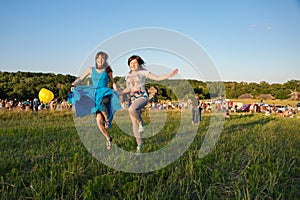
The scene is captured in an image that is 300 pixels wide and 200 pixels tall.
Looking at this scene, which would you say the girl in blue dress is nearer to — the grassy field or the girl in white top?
the girl in white top

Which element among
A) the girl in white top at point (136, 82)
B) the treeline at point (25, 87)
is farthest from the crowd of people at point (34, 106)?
the treeline at point (25, 87)

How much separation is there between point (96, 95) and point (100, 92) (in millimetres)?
107

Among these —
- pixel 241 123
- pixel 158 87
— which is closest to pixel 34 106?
pixel 241 123

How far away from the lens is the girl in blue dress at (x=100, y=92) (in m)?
5.07

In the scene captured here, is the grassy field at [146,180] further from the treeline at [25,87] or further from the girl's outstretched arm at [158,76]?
the treeline at [25,87]

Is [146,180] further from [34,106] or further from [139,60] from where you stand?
[34,106]

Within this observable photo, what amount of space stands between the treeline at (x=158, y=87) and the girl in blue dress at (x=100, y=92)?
0.35 metres

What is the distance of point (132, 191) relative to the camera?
3.38 meters

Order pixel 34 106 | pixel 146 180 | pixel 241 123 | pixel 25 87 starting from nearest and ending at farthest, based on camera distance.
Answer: pixel 146 180
pixel 241 123
pixel 34 106
pixel 25 87

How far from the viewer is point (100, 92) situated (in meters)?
5.13

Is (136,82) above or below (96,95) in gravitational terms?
above

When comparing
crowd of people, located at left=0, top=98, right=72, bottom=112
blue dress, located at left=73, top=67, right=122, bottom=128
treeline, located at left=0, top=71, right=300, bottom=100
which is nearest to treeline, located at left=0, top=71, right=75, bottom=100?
treeline, located at left=0, top=71, right=300, bottom=100

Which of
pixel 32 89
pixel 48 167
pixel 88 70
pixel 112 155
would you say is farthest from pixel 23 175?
pixel 32 89

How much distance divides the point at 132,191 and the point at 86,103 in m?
2.91
